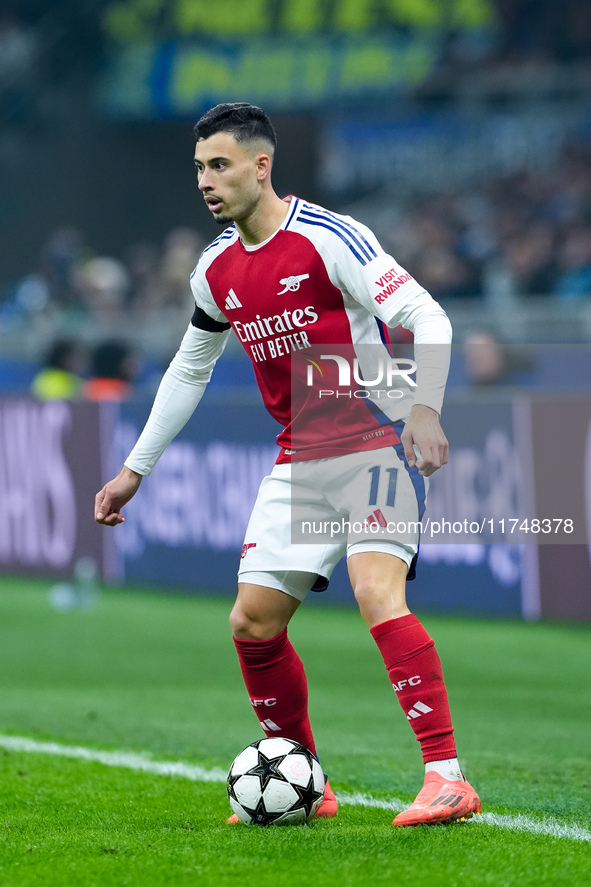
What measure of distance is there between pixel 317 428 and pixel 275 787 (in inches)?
43.0

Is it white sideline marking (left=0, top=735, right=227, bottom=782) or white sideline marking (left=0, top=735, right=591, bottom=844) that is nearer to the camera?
white sideline marking (left=0, top=735, right=591, bottom=844)

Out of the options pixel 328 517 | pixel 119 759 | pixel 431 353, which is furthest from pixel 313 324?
pixel 119 759

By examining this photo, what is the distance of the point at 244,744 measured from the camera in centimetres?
565

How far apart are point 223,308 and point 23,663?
4.48 m

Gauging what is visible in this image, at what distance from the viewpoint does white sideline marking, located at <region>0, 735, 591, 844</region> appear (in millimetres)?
3885

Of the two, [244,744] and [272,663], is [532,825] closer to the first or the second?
[272,663]

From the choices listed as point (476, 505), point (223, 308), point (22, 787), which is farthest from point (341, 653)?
point (223, 308)

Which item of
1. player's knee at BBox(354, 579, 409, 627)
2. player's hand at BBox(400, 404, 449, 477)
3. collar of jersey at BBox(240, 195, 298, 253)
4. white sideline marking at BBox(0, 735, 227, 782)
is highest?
collar of jersey at BBox(240, 195, 298, 253)

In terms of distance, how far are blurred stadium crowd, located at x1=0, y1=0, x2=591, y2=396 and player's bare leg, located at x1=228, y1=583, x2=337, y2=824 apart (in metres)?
9.25

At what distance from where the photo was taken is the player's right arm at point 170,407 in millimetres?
4395

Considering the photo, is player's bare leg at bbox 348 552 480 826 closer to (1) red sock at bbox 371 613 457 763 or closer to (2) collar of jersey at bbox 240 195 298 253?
(1) red sock at bbox 371 613 457 763

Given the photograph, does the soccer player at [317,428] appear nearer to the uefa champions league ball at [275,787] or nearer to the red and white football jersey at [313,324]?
the red and white football jersey at [313,324]

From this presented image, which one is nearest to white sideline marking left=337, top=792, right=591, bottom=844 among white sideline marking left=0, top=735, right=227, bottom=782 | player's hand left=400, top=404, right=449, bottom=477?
white sideline marking left=0, top=735, right=227, bottom=782

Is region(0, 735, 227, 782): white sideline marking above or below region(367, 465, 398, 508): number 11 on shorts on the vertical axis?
below
